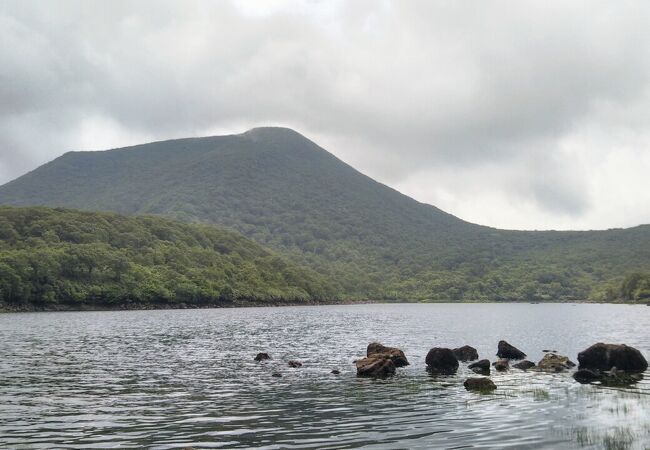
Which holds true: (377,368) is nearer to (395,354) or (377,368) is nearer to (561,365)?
(395,354)

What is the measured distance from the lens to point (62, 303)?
582 ft

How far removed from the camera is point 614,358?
163ft

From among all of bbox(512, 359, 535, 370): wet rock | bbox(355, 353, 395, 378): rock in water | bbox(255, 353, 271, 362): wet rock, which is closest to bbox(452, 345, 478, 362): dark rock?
bbox(512, 359, 535, 370): wet rock

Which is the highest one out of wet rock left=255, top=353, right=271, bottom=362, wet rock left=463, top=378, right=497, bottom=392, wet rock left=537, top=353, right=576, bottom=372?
wet rock left=463, top=378, right=497, bottom=392

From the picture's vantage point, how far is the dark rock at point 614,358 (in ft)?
160

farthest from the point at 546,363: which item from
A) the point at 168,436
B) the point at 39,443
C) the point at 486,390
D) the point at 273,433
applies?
the point at 39,443

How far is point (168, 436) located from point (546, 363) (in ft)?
130

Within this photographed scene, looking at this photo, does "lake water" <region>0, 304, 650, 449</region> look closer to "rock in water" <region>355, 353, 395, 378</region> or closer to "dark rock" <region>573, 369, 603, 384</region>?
"dark rock" <region>573, 369, 603, 384</region>

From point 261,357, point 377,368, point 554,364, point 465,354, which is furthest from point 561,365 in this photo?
point 261,357

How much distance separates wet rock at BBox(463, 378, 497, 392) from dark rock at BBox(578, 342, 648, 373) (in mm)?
16662

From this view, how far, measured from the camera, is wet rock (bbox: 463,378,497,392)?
128 ft

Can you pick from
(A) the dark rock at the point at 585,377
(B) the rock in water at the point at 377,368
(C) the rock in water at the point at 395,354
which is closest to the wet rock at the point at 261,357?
(C) the rock in water at the point at 395,354

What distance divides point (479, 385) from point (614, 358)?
18.4 m

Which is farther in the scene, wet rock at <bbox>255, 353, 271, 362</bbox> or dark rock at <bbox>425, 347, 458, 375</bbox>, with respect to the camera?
wet rock at <bbox>255, 353, 271, 362</bbox>
